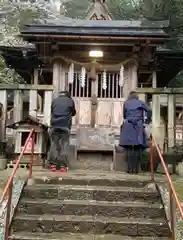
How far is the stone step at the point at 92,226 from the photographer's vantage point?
5.23 metres

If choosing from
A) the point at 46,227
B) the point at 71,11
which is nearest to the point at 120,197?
the point at 46,227

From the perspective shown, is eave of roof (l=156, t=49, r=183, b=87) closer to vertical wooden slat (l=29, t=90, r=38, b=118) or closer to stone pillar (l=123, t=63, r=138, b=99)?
stone pillar (l=123, t=63, r=138, b=99)

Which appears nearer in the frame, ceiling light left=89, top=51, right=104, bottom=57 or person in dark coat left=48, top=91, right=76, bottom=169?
person in dark coat left=48, top=91, right=76, bottom=169

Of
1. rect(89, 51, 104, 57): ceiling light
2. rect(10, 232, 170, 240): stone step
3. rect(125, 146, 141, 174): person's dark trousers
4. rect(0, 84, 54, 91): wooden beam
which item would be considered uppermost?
rect(89, 51, 104, 57): ceiling light

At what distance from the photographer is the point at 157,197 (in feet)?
19.5

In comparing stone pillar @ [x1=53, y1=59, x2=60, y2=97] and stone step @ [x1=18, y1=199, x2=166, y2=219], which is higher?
stone pillar @ [x1=53, y1=59, x2=60, y2=97]

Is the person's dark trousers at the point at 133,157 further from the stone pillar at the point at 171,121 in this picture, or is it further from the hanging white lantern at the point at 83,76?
the hanging white lantern at the point at 83,76

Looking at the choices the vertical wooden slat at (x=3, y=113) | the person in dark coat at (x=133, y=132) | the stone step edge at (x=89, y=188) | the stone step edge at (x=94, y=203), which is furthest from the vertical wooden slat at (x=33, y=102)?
the stone step edge at (x=94, y=203)

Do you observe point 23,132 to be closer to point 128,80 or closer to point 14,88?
point 14,88

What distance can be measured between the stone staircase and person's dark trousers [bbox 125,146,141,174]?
1.57 meters

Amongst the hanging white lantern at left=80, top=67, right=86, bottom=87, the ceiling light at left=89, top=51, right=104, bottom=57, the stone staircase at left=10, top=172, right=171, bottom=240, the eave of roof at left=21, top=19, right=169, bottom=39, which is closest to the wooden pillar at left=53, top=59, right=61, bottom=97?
the hanging white lantern at left=80, top=67, right=86, bottom=87

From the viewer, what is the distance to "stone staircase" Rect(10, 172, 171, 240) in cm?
521

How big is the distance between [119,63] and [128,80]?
0.69 meters

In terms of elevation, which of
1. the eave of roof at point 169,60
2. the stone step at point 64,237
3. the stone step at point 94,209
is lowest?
the stone step at point 64,237
